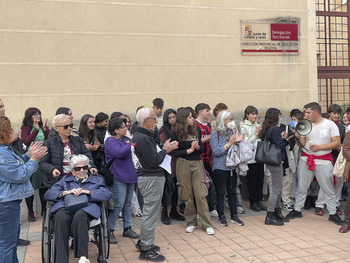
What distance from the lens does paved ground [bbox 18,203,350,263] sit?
465cm

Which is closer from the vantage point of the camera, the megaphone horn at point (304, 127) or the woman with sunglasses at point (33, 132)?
the megaphone horn at point (304, 127)

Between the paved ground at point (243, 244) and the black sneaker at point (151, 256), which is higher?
the black sneaker at point (151, 256)

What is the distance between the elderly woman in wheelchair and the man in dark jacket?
1.74 feet

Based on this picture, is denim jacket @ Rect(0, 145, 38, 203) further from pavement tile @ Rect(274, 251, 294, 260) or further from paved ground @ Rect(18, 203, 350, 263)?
pavement tile @ Rect(274, 251, 294, 260)

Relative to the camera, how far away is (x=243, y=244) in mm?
5109

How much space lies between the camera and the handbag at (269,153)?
19.1ft

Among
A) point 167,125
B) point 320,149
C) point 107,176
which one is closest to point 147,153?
point 107,176

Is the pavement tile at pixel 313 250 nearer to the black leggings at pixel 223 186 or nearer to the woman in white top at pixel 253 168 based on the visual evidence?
the black leggings at pixel 223 186

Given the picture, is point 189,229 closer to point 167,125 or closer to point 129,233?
point 129,233

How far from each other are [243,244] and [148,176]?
166 cm

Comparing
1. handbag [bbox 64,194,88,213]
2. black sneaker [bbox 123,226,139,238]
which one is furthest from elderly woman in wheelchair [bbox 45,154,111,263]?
black sneaker [bbox 123,226,139,238]

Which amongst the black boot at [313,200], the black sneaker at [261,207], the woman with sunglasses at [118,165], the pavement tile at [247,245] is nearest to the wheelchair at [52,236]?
the woman with sunglasses at [118,165]

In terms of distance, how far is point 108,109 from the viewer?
25.6 feet

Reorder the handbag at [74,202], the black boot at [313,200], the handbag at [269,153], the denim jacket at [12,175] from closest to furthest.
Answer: the denim jacket at [12,175] < the handbag at [74,202] < the handbag at [269,153] < the black boot at [313,200]
